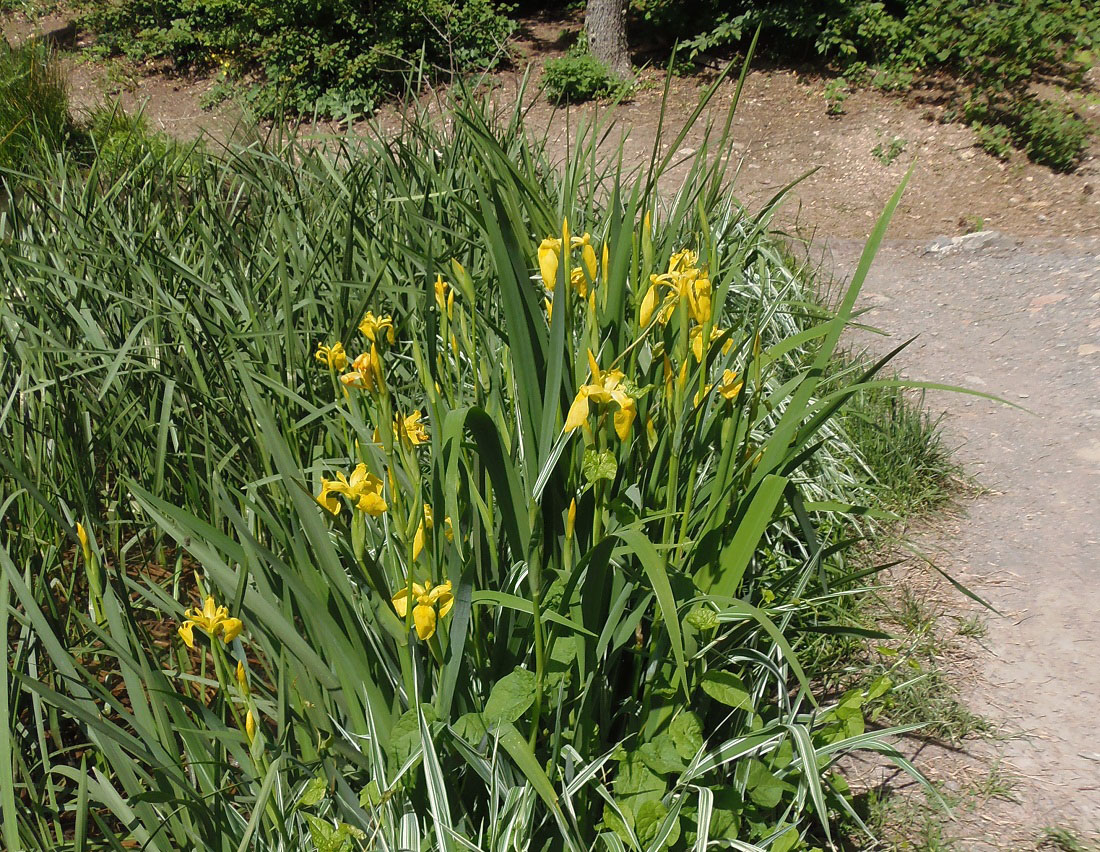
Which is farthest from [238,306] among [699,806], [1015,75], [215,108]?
[215,108]

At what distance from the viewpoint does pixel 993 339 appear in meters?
3.90

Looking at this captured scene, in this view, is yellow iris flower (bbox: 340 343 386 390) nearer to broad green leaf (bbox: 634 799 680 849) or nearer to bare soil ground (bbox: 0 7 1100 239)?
broad green leaf (bbox: 634 799 680 849)

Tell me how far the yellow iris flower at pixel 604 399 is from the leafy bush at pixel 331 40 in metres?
6.62

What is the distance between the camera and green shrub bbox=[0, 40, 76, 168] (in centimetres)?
504

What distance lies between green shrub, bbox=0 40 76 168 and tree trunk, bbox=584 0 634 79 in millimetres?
3928

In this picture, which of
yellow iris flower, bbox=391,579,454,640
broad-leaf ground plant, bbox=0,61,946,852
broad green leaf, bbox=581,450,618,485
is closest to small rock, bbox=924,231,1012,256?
broad-leaf ground plant, bbox=0,61,946,852

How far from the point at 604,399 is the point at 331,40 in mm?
8029

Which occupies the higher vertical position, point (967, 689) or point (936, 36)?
point (936, 36)

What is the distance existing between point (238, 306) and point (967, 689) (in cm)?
194

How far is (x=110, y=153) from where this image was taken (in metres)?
4.64

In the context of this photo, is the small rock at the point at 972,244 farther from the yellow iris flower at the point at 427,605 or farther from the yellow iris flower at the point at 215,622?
the yellow iris flower at the point at 215,622

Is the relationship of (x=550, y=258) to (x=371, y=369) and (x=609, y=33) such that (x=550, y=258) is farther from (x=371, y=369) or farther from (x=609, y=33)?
(x=609, y=33)

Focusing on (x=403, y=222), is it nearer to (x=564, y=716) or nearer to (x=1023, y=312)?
(x=564, y=716)

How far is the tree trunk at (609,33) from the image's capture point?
7406 mm
